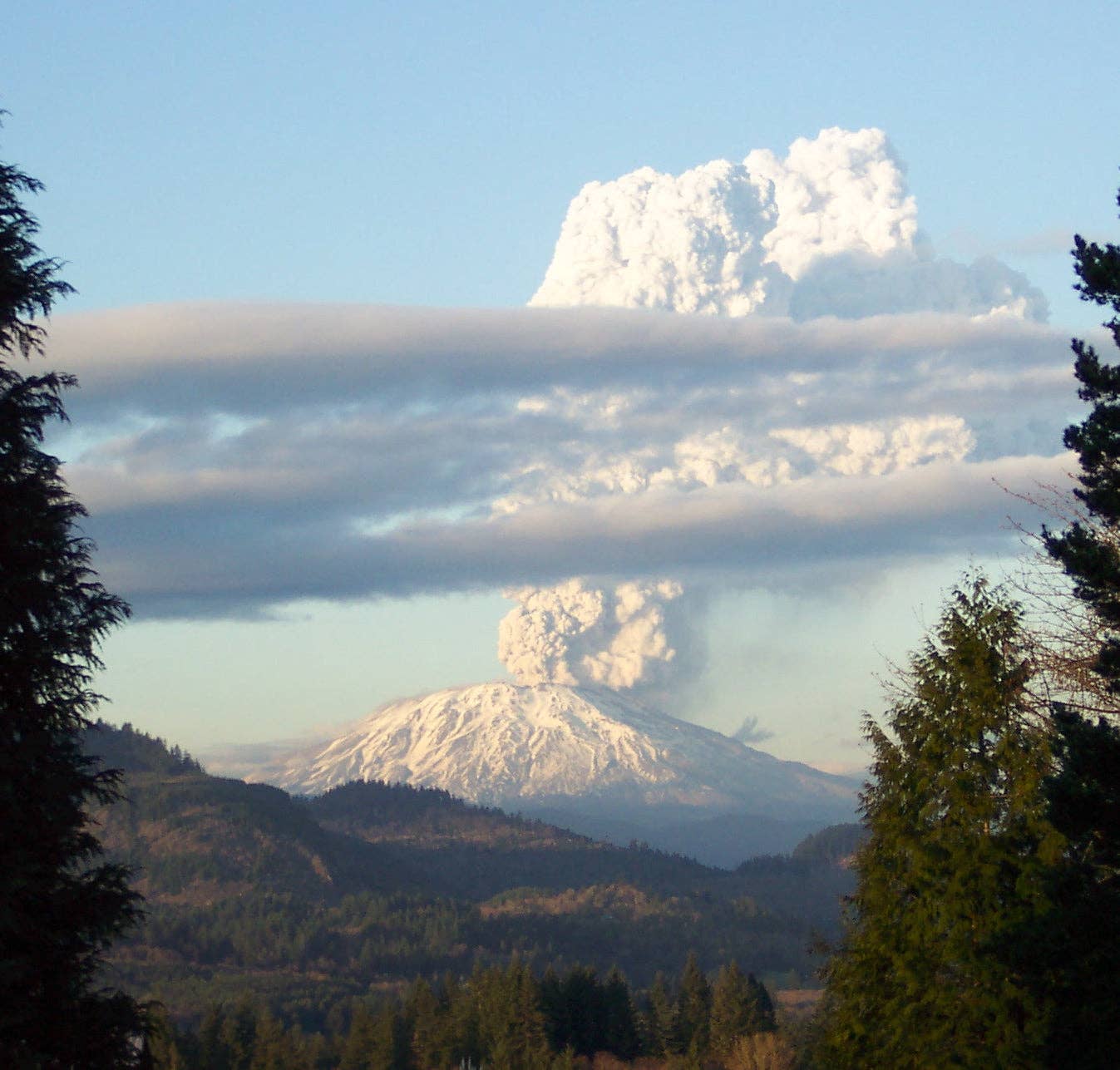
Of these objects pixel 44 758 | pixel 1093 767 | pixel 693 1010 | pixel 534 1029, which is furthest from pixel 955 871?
pixel 693 1010

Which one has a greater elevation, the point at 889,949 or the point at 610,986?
the point at 889,949

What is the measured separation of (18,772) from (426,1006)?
132 m

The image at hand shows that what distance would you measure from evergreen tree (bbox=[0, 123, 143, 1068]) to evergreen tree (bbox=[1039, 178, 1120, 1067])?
1386 cm

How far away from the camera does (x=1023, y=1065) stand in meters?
27.0

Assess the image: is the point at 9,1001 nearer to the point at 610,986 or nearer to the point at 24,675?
the point at 24,675

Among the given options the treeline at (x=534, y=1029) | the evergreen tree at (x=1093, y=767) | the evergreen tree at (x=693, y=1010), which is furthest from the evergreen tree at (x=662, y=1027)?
the evergreen tree at (x=1093, y=767)

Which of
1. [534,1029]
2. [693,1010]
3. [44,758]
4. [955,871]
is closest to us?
[44,758]

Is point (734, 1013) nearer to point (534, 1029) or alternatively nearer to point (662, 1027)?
point (662, 1027)

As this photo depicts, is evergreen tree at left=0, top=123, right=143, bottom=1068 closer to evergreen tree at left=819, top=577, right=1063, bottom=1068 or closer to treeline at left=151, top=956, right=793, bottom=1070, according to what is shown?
evergreen tree at left=819, top=577, right=1063, bottom=1068

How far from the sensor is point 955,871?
1161 inches

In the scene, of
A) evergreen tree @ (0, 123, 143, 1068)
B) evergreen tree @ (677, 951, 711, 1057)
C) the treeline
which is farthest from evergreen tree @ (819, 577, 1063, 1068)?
evergreen tree @ (677, 951, 711, 1057)

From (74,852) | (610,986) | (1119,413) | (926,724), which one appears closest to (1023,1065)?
(926,724)

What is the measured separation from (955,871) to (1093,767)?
609cm

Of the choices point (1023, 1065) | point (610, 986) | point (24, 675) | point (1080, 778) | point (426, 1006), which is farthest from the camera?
point (610, 986)
